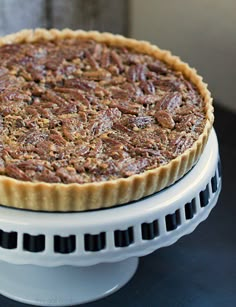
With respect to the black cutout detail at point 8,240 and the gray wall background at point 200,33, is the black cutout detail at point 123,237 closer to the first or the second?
the black cutout detail at point 8,240

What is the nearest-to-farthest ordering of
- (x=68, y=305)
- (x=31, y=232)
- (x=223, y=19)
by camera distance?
(x=31, y=232) < (x=68, y=305) < (x=223, y=19)

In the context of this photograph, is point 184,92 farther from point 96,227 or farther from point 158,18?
point 158,18

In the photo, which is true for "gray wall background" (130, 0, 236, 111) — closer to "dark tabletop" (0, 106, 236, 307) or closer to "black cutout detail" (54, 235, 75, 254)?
"dark tabletop" (0, 106, 236, 307)

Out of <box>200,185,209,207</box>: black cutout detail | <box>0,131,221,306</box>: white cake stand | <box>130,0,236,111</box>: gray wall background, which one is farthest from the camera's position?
<box>130,0,236,111</box>: gray wall background

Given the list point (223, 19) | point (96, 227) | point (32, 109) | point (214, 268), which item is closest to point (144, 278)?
point (214, 268)

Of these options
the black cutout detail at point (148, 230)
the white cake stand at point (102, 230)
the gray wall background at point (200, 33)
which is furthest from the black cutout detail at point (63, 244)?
the gray wall background at point (200, 33)

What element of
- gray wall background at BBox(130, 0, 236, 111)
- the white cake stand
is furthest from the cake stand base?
gray wall background at BBox(130, 0, 236, 111)

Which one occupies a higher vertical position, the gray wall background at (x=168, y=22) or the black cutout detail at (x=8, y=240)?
the gray wall background at (x=168, y=22)
